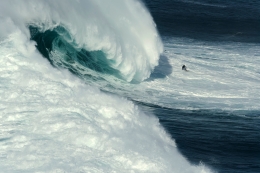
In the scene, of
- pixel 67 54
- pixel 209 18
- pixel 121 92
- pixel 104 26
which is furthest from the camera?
pixel 209 18

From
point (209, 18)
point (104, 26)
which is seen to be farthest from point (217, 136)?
point (209, 18)

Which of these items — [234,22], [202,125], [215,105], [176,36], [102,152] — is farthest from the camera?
[234,22]

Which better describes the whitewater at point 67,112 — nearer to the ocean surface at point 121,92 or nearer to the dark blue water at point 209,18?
the ocean surface at point 121,92

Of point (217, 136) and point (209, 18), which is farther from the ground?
point (209, 18)

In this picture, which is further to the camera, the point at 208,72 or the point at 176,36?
the point at 176,36

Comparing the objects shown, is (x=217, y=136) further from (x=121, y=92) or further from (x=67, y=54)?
(x=67, y=54)

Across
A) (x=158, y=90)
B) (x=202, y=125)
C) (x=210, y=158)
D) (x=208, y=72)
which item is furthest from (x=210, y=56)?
(x=210, y=158)

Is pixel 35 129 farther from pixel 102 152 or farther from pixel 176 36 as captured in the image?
pixel 176 36
